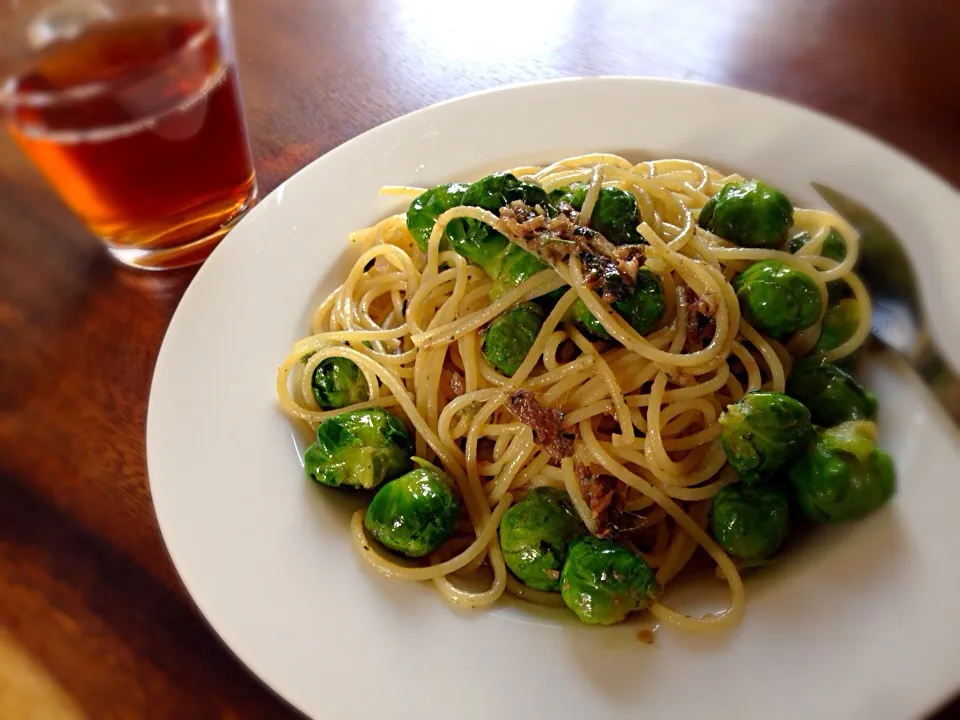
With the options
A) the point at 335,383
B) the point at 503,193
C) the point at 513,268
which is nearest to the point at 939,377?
the point at 513,268

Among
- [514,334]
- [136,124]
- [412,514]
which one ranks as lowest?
[412,514]

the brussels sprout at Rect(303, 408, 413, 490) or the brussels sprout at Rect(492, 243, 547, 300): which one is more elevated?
the brussels sprout at Rect(492, 243, 547, 300)

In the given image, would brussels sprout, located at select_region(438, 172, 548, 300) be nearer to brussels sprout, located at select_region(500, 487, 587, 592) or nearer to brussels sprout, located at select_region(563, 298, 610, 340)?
brussels sprout, located at select_region(563, 298, 610, 340)

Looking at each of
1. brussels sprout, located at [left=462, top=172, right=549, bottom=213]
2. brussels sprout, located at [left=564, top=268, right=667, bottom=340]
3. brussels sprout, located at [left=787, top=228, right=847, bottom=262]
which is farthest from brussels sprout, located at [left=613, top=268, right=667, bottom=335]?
brussels sprout, located at [left=787, top=228, right=847, bottom=262]

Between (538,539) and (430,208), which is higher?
(430,208)

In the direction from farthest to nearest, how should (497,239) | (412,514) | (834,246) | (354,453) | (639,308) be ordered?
(834,246) → (497,239) → (639,308) → (354,453) → (412,514)

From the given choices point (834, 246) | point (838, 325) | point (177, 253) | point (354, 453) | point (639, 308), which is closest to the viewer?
point (354, 453)

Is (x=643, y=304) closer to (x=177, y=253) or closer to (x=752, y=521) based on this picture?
(x=752, y=521)
